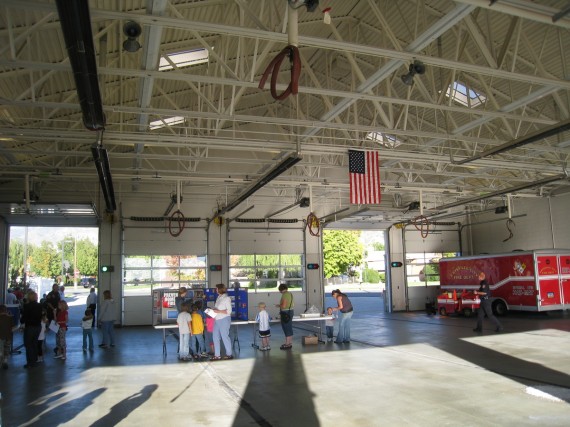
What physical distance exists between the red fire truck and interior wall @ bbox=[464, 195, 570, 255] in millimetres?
2884

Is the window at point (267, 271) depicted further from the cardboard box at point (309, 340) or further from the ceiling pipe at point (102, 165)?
the cardboard box at point (309, 340)

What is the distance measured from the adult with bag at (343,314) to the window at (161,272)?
31.1 feet

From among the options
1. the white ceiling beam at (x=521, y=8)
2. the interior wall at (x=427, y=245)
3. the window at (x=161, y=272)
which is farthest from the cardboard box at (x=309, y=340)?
the interior wall at (x=427, y=245)

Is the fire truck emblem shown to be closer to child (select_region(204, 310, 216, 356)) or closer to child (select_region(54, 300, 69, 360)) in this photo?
child (select_region(204, 310, 216, 356))

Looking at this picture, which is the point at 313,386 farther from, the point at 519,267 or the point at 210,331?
the point at 519,267

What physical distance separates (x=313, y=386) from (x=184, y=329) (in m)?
4.22

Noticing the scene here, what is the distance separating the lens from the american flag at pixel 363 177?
13.4 metres

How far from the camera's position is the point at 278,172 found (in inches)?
521

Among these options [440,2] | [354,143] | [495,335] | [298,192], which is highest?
[440,2]

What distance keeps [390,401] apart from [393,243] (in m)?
21.0

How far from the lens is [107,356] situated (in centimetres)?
1237

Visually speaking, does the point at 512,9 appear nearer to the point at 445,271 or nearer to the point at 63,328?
the point at 63,328

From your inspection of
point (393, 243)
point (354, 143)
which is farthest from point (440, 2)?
point (393, 243)

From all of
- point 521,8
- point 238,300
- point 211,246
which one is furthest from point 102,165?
point 211,246
